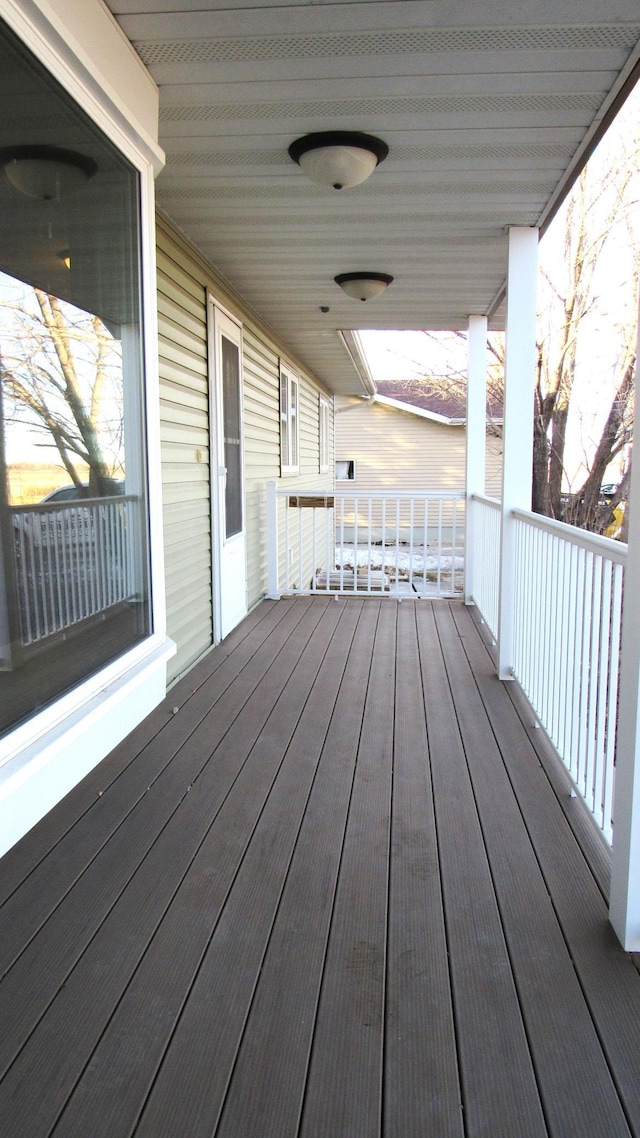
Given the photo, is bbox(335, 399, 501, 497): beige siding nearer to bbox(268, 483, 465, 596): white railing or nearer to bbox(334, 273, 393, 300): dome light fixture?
bbox(268, 483, 465, 596): white railing

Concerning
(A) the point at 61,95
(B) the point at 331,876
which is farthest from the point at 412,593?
(A) the point at 61,95

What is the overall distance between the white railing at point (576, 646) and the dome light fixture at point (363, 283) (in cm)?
216

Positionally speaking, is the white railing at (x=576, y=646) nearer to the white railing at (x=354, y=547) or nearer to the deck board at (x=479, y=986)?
the deck board at (x=479, y=986)

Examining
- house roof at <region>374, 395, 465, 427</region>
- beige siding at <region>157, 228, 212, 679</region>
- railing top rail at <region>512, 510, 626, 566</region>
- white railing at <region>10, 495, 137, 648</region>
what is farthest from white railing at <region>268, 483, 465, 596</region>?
white railing at <region>10, 495, 137, 648</region>

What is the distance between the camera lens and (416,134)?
2879 mm

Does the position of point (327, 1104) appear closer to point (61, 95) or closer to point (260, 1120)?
point (260, 1120)

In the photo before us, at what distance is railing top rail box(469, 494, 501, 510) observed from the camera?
4.89 m

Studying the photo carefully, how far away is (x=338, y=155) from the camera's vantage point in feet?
9.64

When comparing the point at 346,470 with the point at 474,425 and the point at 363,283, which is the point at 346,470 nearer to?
the point at 474,425

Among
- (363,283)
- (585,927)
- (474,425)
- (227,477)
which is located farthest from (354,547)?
(585,927)

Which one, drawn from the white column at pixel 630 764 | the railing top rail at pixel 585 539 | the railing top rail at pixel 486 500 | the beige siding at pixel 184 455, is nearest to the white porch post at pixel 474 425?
the railing top rail at pixel 486 500

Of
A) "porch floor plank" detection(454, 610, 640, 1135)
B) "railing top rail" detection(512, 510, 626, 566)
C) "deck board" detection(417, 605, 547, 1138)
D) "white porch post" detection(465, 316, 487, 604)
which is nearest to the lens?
"deck board" detection(417, 605, 547, 1138)

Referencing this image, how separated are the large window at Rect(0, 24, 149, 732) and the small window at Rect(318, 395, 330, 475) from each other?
9.18 metres

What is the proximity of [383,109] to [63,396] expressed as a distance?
160 centimetres
